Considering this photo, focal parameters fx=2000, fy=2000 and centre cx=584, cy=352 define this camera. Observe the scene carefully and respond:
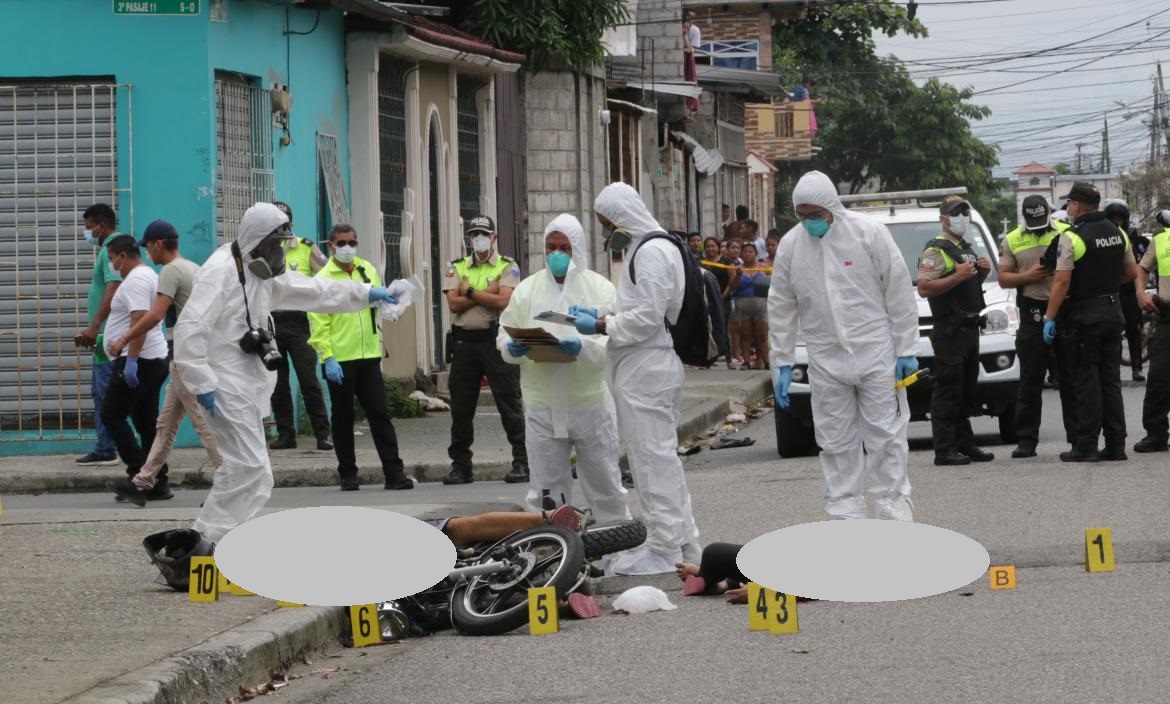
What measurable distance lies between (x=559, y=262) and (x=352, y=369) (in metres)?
3.57

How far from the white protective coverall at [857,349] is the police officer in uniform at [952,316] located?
12.0 ft

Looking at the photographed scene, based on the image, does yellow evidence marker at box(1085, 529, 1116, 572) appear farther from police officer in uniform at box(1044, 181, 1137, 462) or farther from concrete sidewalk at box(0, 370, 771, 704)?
police officer in uniform at box(1044, 181, 1137, 462)

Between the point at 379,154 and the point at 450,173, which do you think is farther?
the point at 450,173

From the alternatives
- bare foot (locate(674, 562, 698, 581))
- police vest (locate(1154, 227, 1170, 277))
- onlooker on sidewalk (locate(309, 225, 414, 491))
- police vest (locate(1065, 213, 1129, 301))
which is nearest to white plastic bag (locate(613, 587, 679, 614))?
bare foot (locate(674, 562, 698, 581))

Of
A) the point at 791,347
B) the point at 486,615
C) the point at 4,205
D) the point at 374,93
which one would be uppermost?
the point at 374,93

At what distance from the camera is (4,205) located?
53.8ft

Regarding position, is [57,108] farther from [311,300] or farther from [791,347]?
[791,347]

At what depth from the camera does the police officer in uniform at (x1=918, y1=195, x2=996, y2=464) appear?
14.1 metres

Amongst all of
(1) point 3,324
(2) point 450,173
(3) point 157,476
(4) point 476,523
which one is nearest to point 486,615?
(4) point 476,523

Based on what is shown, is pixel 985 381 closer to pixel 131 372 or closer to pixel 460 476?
pixel 460 476

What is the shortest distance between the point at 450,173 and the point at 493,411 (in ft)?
12.9

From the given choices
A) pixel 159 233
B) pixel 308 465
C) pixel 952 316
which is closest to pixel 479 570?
pixel 159 233

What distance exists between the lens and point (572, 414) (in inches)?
Result: 422

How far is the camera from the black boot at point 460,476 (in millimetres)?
14734
